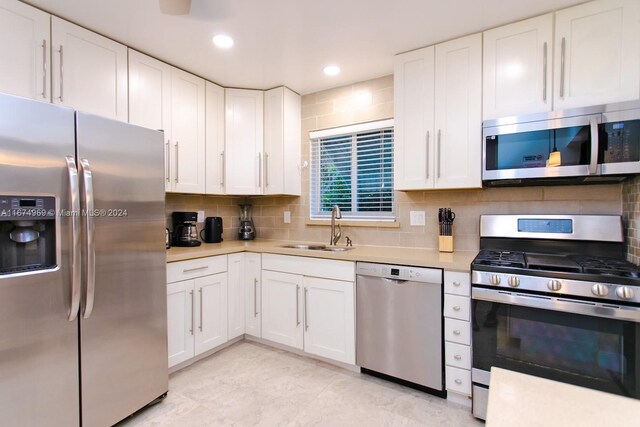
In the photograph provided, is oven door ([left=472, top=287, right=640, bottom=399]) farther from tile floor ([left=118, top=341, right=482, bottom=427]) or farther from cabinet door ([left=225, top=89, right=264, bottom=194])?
cabinet door ([left=225, top=89, right=264, bottom=194])

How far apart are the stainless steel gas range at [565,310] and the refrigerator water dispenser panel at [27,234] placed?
2237mm

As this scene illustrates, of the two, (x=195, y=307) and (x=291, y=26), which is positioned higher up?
(x=291, y=26)

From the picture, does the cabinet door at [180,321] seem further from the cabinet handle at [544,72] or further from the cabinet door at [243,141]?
the cabinet handle at [544,72]

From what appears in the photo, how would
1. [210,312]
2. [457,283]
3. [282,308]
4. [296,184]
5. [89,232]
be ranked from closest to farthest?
[89,232] < [457,283] < [210,312] < [282,308] < [296,184]

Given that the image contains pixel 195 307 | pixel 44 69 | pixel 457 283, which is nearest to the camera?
pixel 44 69

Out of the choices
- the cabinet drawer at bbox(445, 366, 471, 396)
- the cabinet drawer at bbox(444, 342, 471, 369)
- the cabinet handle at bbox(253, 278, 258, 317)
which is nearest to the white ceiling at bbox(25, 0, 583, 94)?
the cabinet handle at bbox(253, 278, 258, 317)

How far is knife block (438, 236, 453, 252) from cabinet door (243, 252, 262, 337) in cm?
156

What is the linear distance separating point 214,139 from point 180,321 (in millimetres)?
1644

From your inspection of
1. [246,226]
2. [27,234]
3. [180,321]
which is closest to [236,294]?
[180,321]

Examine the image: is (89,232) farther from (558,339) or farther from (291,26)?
(558,339)

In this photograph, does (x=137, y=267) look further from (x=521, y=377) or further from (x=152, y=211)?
(x=521, y=377)

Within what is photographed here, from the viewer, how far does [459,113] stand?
214 cm

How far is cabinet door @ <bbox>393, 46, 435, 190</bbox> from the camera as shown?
2.25m

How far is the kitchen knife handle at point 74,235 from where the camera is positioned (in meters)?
1.48
